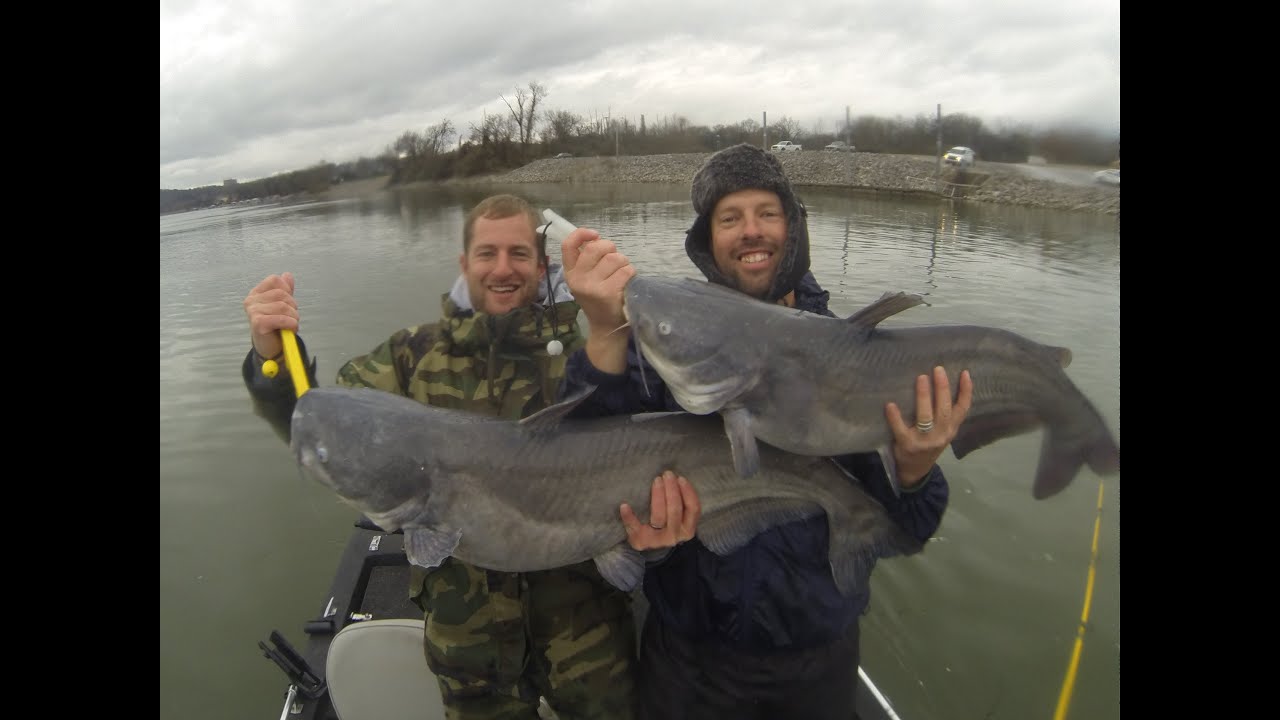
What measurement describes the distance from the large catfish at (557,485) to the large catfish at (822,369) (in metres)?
0.21

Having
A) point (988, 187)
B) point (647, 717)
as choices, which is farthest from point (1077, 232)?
point (647, 717)

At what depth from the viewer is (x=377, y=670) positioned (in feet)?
10.1

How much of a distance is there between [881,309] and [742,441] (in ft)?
2.19

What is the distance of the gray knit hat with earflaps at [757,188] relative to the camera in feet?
8.64

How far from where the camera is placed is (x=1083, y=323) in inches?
459

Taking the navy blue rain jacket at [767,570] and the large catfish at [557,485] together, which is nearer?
the large catfish at [557,485]

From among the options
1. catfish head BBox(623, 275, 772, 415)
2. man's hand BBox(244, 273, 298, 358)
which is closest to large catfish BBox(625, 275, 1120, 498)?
catfish head BBox(623, 275, 772, 415)

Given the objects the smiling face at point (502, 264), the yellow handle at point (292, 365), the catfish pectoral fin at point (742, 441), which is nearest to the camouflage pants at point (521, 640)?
the yellow handle at point (292, 365)

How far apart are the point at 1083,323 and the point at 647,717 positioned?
1256 centimetres

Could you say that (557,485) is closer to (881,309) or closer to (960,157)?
(881,309)

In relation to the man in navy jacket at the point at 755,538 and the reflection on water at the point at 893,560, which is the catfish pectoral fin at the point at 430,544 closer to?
the man in navy jacket at the point at 755,538

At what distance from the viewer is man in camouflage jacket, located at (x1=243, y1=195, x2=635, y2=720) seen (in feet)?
8.81

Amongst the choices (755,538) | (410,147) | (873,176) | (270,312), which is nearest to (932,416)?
(755,538)
